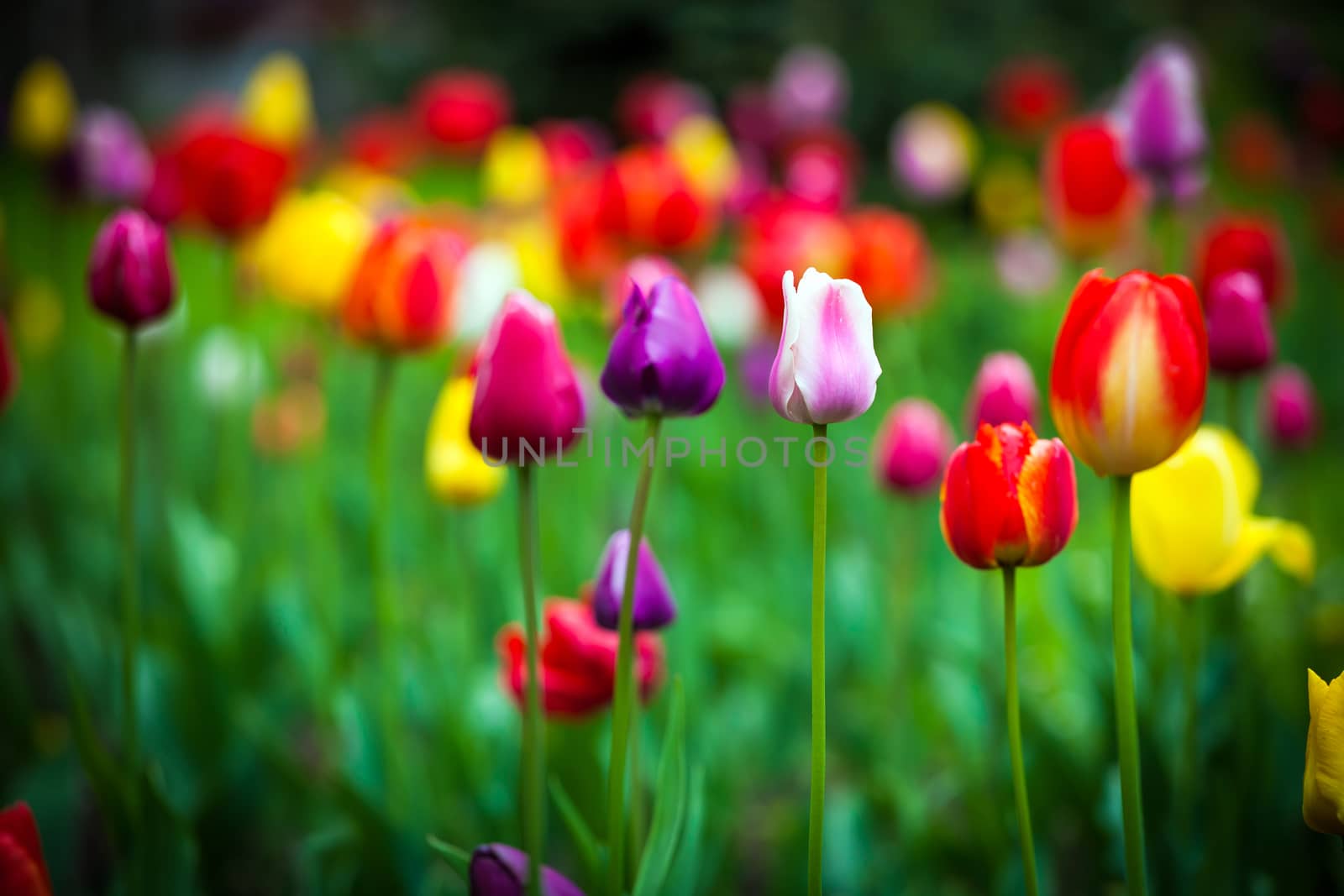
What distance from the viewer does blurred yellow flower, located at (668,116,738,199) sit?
164cm

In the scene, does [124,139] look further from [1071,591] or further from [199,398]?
[1071,591]

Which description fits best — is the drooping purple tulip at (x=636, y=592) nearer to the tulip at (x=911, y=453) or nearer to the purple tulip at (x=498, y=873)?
the purple tulip at (x=498, y=873)

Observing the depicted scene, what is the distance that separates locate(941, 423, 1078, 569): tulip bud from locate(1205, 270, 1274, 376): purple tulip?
333mm

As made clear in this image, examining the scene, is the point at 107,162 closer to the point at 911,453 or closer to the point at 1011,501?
the point at 911,453

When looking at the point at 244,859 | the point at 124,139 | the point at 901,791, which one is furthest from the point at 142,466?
the point at 901,791

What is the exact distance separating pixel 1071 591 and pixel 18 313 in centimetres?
234

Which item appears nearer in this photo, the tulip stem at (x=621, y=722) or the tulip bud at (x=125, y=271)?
the tulip stem at (x=621, y=722)

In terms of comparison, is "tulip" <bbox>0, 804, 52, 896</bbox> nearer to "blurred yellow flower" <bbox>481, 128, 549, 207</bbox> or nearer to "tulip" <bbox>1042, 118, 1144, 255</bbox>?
"tulip" <bbox>1042, 118, 1144, 255</bbox>

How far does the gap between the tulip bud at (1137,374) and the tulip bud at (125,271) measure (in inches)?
25.8

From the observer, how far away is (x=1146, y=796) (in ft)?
2.41

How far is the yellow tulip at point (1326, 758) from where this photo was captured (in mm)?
464

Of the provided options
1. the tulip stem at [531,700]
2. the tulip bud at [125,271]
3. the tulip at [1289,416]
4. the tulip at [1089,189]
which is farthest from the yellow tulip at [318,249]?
the tulip at [1289,416]

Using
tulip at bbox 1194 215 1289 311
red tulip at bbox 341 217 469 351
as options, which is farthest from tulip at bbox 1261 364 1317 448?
red tulip at bbox 341 217 469 351

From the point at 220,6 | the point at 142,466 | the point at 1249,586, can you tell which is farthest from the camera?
the point at 220,6
